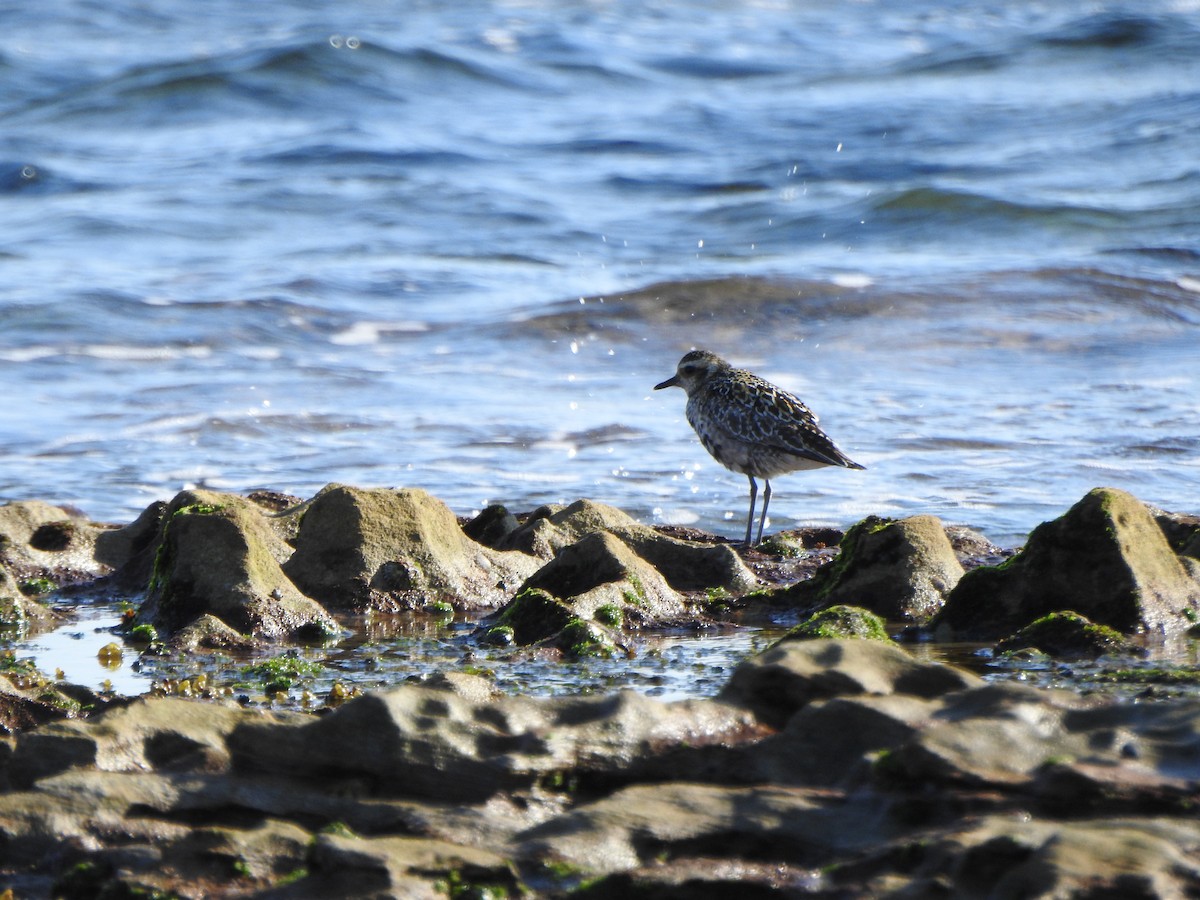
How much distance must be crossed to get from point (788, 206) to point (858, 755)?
62.5ft

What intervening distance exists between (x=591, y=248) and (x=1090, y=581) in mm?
14140

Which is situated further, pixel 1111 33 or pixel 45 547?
pixel 1111 33

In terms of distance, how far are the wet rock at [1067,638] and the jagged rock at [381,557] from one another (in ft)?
7.80

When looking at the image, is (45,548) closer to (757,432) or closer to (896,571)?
(757,432)

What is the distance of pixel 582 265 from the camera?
1884 cm

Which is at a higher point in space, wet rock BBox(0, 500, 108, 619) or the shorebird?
the shorebird

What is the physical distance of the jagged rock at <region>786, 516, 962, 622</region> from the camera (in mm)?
6469

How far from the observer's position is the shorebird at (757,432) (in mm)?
9305

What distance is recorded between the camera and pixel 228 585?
636cm

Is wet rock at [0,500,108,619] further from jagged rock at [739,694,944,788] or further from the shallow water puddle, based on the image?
jagged rock at [739,694,944,788]

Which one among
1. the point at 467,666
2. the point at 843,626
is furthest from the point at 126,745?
the point at 843,626

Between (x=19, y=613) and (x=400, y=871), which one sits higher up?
(x=400, y=871)

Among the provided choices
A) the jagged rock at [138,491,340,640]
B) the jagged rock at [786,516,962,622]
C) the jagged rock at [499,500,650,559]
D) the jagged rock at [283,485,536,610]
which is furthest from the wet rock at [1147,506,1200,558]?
the jagged rock at [138,491,340,640]

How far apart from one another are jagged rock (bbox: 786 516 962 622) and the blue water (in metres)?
2.57
